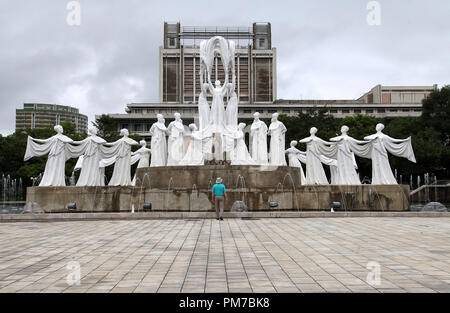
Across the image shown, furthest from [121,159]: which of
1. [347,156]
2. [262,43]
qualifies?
[262,43]

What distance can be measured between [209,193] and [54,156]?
27.4 feet

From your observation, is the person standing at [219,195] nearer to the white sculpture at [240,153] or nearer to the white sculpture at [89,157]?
the white sculpture at [240,153]

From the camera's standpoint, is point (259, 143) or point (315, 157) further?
point (315, 157)

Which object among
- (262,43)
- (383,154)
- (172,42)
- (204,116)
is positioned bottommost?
(383,154)

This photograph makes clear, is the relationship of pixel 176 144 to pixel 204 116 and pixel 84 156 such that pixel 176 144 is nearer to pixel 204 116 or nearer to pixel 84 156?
pixel 204 116

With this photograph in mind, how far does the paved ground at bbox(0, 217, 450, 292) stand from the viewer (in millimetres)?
5441

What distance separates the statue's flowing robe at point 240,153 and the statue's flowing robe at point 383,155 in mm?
5629

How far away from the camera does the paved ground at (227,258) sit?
5.44m

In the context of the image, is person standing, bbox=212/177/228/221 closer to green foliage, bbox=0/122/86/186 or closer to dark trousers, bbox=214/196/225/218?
dark trousers, bbox=214/196/225/218

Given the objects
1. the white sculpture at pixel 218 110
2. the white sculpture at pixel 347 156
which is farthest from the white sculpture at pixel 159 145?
the white sculpture at pixel 347 156

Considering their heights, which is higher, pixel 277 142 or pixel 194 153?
pixel 277 142

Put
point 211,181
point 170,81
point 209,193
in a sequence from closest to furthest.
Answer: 1. point 209,193
2. point 211,181
3. point 170,81

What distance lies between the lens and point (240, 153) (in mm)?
20891

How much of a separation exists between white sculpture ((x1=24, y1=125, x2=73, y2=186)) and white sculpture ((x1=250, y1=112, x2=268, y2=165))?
349 inches
